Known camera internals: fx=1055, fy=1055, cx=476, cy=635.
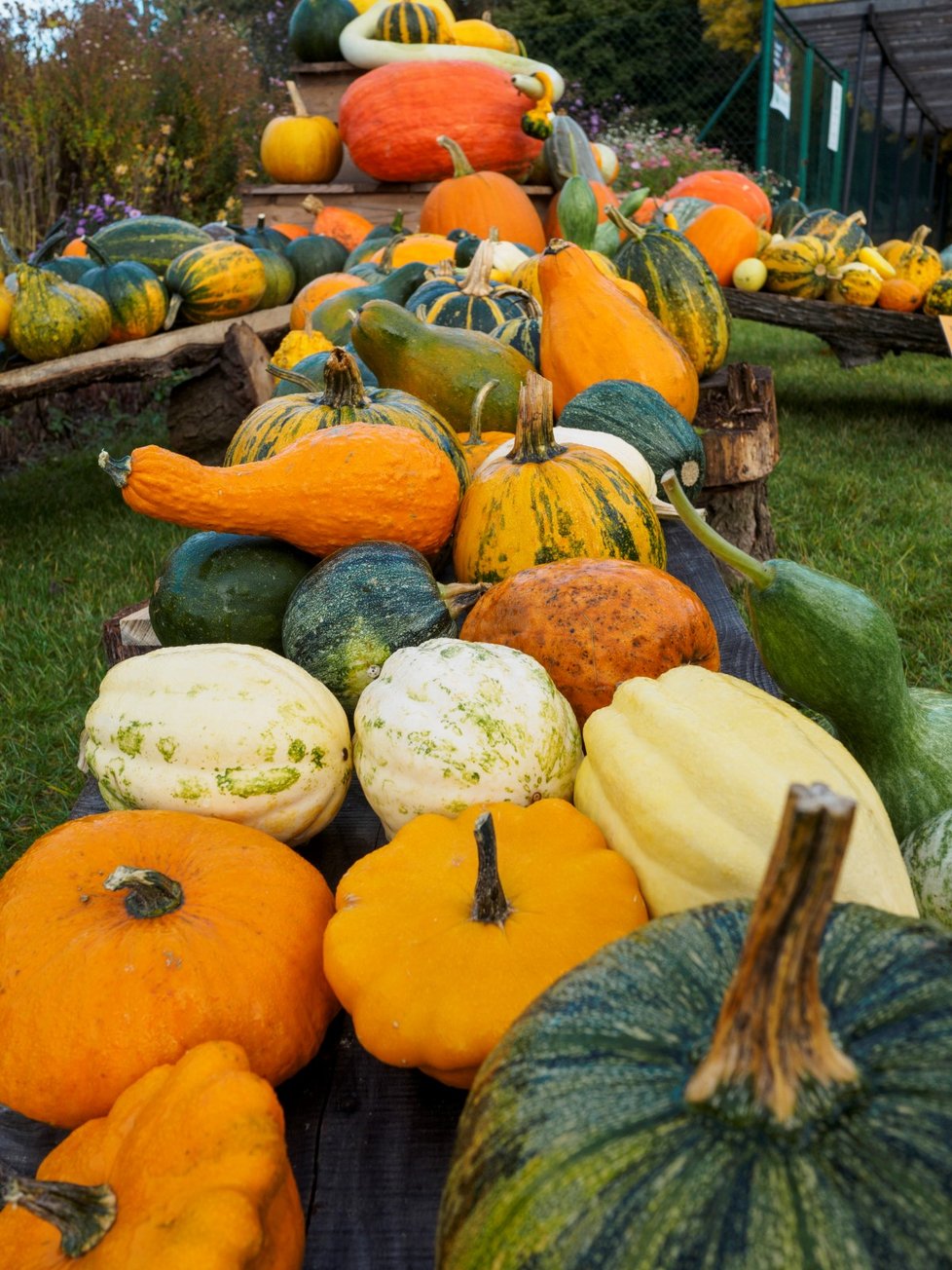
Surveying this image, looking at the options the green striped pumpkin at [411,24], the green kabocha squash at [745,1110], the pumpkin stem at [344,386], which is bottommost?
the green kabocha squash at [745,1110]

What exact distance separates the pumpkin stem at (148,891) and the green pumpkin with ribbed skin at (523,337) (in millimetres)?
2421

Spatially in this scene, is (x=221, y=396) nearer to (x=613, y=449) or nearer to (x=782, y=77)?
(x=613, y=449)

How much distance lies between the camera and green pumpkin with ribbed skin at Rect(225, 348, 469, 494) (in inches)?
84.4

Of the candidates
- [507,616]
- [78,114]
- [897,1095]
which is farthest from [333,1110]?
[78,114]

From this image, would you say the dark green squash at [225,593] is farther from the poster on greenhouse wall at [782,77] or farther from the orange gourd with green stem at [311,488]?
the poster on greenhouse wall at [782,77]

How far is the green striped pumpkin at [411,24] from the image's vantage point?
7242 millimetres

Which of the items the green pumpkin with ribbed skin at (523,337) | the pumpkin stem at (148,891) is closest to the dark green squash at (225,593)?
the pumpkin stem at (148,891)

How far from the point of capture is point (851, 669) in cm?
139

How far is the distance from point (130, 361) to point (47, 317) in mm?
411

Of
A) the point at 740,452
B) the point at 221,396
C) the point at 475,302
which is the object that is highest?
the point at 475,302

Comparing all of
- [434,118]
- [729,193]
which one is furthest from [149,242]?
[729,193]

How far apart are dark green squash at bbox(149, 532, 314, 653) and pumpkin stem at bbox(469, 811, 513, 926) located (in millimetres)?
908

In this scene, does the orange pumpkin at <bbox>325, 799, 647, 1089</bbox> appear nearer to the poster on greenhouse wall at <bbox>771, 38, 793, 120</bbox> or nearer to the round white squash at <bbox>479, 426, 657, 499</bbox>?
the round white squash at <bbox>479, 426, 657, 499</bbox>

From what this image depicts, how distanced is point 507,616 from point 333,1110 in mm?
764
